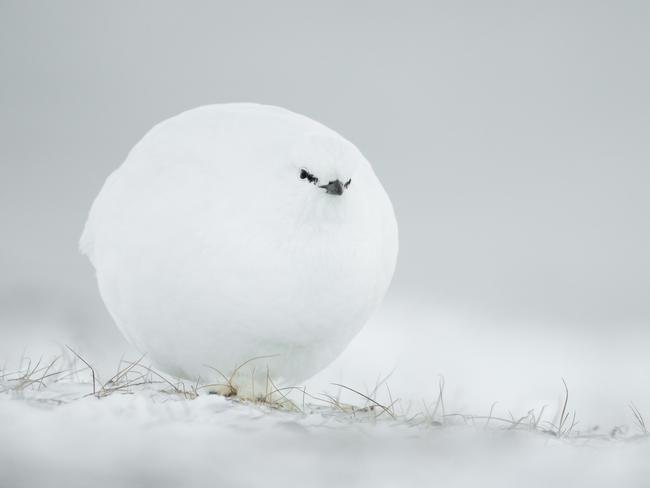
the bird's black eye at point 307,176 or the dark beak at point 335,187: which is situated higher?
the bird's black eye at point 307,176

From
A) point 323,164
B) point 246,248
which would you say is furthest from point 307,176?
point 246,248

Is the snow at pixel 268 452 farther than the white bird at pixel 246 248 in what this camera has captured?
No

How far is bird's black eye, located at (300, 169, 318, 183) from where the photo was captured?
175 inches

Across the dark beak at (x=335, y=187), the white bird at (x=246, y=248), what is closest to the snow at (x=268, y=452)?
the white bird at (x=246, y=248)

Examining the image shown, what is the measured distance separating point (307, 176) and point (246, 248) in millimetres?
586

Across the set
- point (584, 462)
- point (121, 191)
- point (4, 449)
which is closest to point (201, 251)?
point (121, 191)

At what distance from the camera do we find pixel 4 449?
2869 mm

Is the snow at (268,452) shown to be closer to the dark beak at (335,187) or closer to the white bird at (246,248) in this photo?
the white bird at (246,248)

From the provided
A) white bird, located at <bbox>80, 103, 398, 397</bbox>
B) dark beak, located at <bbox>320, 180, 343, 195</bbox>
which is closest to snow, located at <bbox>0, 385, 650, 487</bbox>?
white bird, located at <bbox>80, 103, 398, 397</bbox>

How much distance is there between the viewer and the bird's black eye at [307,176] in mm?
4449

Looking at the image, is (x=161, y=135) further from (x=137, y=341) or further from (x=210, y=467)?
(x=210, y=467)

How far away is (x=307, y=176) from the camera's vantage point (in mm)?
4477

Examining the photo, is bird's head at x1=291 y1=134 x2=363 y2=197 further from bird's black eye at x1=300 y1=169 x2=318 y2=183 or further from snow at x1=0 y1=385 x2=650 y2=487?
snow at x1=0 y1=385 x2=650 y2=487

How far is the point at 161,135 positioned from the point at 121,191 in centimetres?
49
